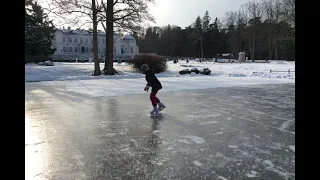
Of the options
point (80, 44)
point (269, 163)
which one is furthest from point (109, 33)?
point (80, 44)

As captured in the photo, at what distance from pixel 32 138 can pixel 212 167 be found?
3.92 metres

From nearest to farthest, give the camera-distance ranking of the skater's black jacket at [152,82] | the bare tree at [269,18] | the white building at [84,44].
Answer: the skater's black jacket at [152,82]
the bare tree at [269,18]
the white building at [84,44]

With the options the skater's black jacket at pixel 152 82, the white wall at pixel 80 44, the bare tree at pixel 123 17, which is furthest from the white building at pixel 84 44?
the skater's black jacket at pixel 152 82

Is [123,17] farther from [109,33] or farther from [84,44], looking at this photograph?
[84,44]

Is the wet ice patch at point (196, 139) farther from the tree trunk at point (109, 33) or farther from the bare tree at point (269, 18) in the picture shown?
the bare tree at point (269, 18)

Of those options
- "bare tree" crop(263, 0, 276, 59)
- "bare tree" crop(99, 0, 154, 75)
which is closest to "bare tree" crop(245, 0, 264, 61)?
"bare tree" crop(263, 0, 276, 59)

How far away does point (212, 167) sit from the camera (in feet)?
14.7

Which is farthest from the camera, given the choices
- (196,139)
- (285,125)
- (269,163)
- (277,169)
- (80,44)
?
(80,44)

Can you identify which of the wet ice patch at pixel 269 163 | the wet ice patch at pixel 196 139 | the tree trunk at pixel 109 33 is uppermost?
the tree trunk at pixel 109 33

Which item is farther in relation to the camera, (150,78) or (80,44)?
(80,44)

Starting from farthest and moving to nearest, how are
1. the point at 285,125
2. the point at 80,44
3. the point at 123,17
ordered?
1. the point at 80,44
2. the point at 123,17
3. the point at 285,125

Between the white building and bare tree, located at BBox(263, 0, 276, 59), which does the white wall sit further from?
bare tree, located at BBox(263, 0, 276, 59)

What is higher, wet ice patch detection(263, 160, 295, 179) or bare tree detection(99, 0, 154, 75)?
bare tree detection(99, 0, 154, 75)

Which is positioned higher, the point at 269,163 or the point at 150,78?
the point at 150,78
